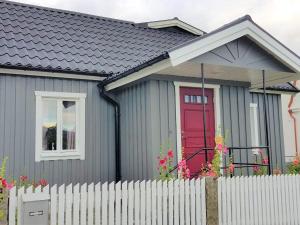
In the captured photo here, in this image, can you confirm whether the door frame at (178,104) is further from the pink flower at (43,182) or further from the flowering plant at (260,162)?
the pink flower at (43,182)

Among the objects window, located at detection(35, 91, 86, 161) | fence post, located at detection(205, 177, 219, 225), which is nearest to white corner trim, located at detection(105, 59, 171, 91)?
window, located at detection(35, 91, 86, 161)

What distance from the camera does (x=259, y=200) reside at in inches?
286

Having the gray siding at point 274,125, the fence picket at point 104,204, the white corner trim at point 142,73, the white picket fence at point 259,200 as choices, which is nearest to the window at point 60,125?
the white corner trim at point 142,73

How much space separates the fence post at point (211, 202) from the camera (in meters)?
6.51

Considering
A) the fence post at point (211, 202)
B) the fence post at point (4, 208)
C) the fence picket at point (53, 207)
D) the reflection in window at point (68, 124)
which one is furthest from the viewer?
the reflection in window at point (68, 124)

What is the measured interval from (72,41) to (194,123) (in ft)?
15.3

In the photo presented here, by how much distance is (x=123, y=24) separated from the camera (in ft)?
46.4

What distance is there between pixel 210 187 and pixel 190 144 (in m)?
3.09

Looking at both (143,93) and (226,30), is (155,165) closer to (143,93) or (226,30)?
(143,93)

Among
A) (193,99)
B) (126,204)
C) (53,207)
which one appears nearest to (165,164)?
(193,99)

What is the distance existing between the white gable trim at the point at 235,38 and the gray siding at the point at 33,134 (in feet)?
11.1

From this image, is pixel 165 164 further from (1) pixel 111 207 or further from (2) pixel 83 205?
(2) pixel 83 205

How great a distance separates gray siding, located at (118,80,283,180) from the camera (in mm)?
8898

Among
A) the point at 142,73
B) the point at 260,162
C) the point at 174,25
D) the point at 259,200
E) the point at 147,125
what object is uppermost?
the point at 174,25
